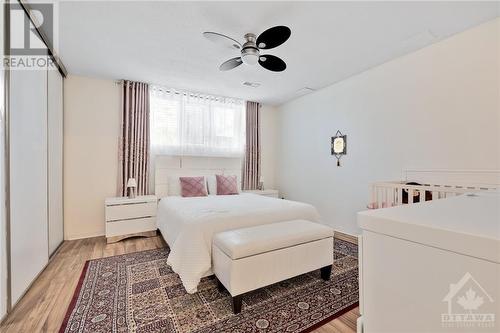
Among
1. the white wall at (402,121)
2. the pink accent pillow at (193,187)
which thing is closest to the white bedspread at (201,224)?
the pink accent pillow at (193,187)

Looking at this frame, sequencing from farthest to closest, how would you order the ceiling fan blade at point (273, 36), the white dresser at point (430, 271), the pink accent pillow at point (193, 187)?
the pink accent pillow at point (193, 187) < the ceiling fan blade at point (273, 36) < the white dresser at point (430, 271)

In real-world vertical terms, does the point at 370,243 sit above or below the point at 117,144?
below

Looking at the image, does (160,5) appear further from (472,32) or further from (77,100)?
(472,32)

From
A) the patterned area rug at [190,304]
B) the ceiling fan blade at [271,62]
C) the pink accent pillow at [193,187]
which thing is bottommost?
the patterned area rug at [190,304]

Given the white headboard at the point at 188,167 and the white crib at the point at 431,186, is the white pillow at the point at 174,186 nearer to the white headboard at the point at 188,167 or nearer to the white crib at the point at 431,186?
the white headboard at the point at 188,167

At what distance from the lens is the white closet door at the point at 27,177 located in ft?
5.41

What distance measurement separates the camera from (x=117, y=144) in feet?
11.5

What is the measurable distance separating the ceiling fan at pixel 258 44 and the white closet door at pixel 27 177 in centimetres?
164

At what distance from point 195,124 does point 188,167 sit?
797 mm

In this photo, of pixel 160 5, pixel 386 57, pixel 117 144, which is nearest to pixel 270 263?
pixel 160 5

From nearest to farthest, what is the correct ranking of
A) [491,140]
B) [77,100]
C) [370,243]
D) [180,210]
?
[370,243], [491,140], [180,210], [77,100]

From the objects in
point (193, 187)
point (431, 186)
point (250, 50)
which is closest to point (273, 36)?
point (250, 50)

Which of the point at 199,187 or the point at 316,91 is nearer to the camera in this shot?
the point at 199,187

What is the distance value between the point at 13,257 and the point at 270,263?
1888mm
